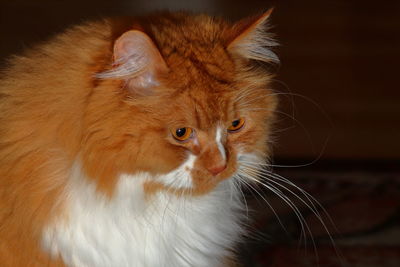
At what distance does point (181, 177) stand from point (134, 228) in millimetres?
162

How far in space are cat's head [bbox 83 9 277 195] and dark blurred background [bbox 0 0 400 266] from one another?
11.9 inches

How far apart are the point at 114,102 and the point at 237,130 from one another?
29 centimetres

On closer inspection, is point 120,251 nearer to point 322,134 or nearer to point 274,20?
point 322,134

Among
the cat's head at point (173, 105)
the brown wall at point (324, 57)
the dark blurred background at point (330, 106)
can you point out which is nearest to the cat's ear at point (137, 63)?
the cat's head at point (173, 105)

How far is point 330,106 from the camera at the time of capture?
3.51 metres

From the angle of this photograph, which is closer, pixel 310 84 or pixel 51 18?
pixel 310 84

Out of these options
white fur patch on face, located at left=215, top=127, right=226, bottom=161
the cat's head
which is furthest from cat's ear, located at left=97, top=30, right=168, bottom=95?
white fur patch on face, located at left=215, top=127, right=226, bottom=161

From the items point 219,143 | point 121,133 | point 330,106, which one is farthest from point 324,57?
point 121,133

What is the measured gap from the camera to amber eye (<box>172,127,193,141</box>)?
1434 mm

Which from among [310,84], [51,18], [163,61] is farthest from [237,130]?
[51,18]

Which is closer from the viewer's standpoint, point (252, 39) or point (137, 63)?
point (137, 63)

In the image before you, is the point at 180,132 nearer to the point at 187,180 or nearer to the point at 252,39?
the point at 187,180

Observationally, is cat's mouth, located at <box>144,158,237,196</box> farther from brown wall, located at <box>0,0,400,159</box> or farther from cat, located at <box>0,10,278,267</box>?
brown wall, located at <box>0,0,400,159</box>

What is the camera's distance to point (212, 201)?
1652mm
